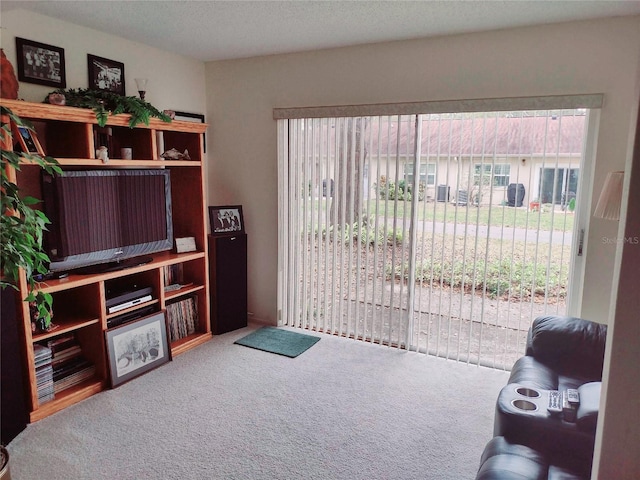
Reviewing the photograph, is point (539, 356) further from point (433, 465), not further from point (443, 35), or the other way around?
point (443, 35)

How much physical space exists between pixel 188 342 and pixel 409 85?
266 centimetres

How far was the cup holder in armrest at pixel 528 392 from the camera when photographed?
6.97ft

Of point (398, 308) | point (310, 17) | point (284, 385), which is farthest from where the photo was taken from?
point (398, 308)

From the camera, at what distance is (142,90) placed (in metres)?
3.22

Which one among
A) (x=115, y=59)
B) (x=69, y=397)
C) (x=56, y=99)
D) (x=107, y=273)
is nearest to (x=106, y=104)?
(x=56, y=99)

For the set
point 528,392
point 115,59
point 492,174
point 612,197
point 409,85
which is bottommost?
point 528,392

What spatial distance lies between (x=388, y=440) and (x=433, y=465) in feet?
0.95

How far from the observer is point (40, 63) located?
291 centimetres

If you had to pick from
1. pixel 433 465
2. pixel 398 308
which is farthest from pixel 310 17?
pixel 433 465

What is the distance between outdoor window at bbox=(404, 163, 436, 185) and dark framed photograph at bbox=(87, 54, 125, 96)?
89.1 inches

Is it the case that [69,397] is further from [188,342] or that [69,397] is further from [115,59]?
[115,59]

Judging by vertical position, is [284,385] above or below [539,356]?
below

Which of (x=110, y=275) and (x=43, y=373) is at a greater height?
(x=110, y=275)

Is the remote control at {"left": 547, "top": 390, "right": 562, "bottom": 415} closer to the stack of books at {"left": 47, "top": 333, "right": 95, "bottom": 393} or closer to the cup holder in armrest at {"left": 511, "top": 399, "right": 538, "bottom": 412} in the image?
the cup holder in armrest at {"left": 511, "top": 399, "right": 538, "bottom": 412}
